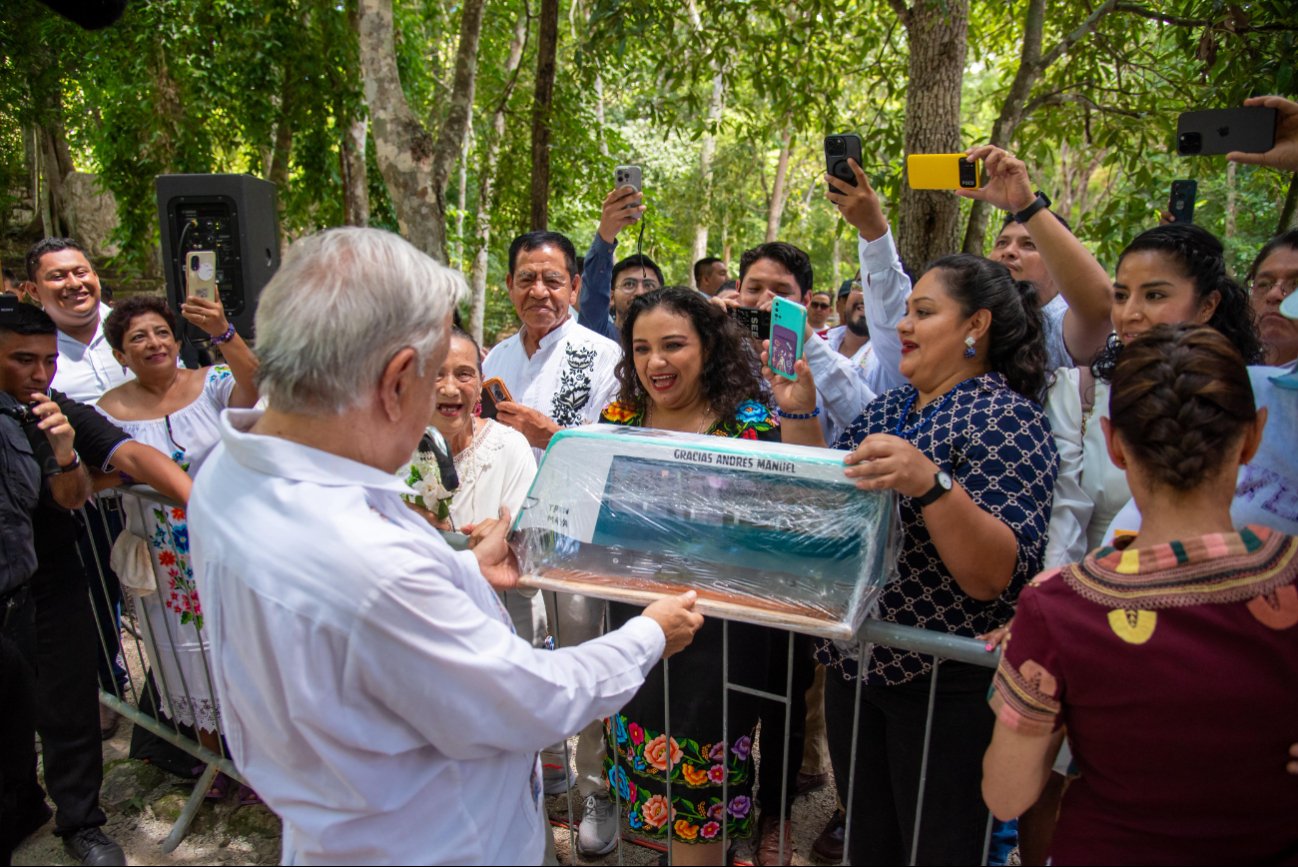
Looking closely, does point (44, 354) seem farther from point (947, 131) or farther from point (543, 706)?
point (947, 131)

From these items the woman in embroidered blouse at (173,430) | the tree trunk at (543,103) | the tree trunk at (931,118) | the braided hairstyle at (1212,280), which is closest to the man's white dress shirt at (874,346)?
the braided hairstyle at (1212,280)

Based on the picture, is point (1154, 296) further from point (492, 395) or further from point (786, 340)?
point (492, 395)

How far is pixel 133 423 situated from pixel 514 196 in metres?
5.95

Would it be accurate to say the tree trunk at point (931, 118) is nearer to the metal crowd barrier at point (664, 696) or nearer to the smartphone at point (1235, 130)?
the smartphone at point (1235, 130)

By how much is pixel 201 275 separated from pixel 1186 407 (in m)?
3.87

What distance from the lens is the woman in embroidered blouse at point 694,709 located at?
2322 mm

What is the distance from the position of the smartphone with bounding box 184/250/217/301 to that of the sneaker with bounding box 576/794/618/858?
264 cm

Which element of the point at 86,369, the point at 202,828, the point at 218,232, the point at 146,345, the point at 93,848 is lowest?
the point at 202,828

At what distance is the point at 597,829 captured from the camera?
2.98m

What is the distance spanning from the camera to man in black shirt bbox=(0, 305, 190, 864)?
287cm

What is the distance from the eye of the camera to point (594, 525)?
207 cm

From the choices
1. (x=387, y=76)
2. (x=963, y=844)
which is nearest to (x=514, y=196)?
(x=387, y=76)

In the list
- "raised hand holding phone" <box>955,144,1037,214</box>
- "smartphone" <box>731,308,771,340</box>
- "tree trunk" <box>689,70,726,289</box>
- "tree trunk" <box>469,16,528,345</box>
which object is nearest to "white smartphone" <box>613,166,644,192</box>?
"smartphone" <box>731,308,771,340</box>

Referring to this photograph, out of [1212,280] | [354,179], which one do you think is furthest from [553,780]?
[354,179]
